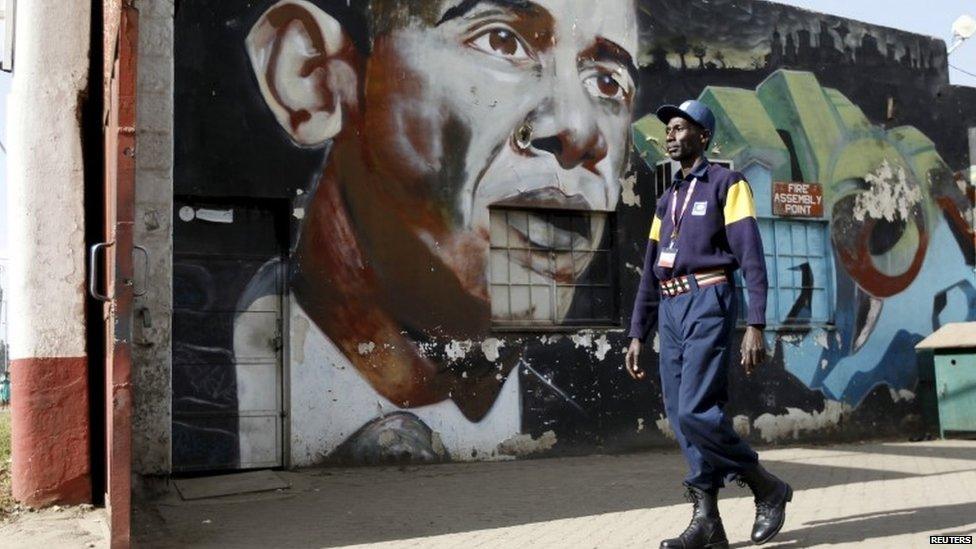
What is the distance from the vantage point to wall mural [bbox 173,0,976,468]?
9094mm

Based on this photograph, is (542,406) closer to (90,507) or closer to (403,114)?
(403,114)

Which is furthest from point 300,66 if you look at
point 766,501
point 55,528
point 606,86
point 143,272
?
point 766,501

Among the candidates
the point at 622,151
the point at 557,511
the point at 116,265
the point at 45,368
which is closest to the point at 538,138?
the point at 622,151

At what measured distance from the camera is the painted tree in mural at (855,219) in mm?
11789

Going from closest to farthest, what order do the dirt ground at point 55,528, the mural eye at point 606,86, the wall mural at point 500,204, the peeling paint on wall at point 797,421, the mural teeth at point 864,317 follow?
the dirt ground at point 55,528, the wall mural at point 500,204, the mural eye at point 606,86, the peeling paint on wall at point 797,421, the mural teeth at point 864,317

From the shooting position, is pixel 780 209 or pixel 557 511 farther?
pixel 780 209

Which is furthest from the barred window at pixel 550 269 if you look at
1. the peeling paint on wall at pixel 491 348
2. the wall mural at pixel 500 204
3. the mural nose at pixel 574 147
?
the mural nose at pixel 574 147

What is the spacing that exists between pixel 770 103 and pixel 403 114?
14.6 feet

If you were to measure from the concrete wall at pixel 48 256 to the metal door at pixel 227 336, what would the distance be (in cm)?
200

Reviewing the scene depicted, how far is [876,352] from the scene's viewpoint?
40.6ft

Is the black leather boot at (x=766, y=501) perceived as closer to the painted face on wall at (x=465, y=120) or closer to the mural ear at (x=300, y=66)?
the painted face on wall at (x=465, y=120)

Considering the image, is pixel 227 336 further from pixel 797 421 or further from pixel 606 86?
pixel 797 421

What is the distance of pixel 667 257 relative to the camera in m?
5.28

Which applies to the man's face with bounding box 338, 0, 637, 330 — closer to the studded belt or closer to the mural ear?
the mural ear
